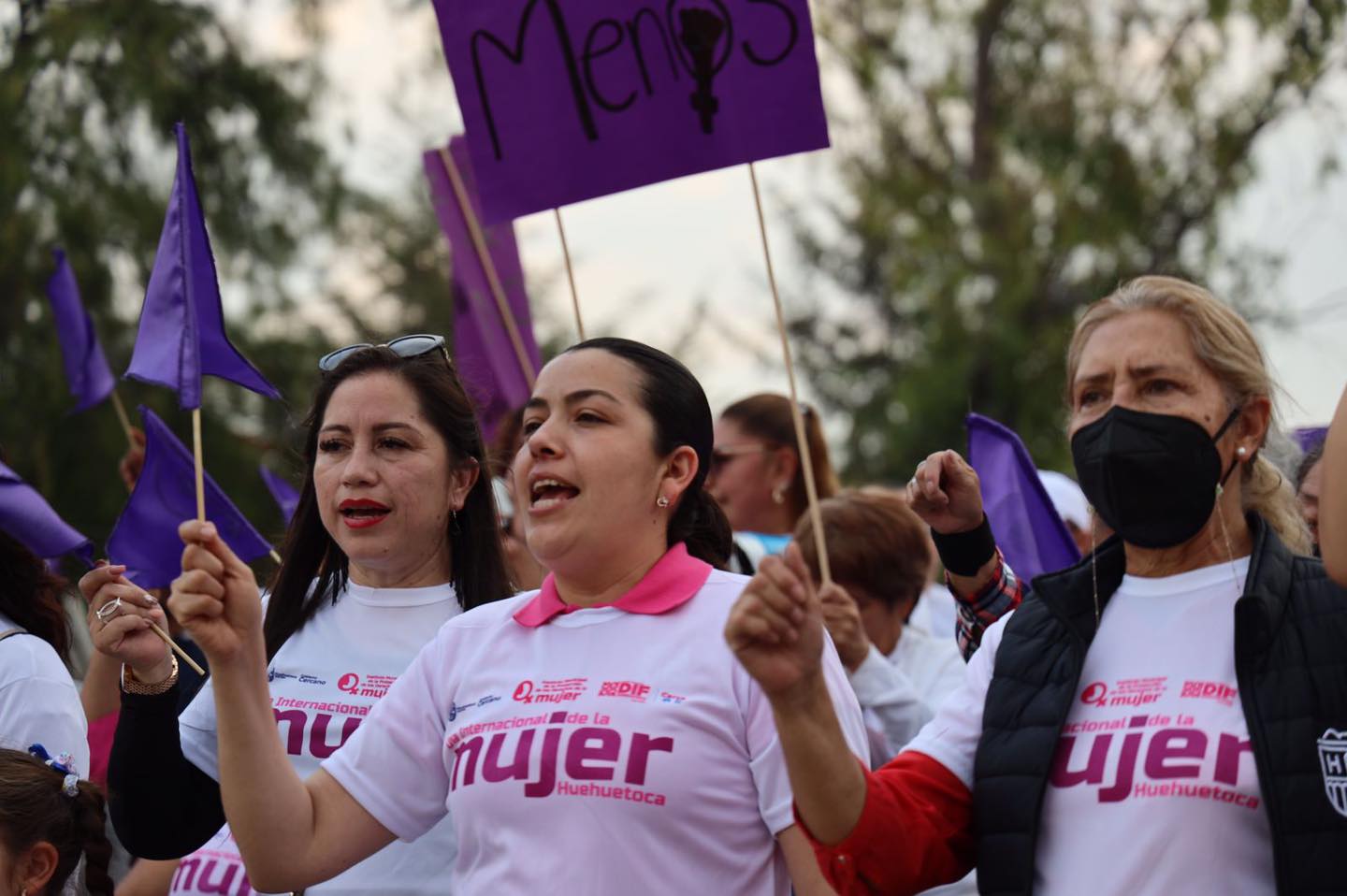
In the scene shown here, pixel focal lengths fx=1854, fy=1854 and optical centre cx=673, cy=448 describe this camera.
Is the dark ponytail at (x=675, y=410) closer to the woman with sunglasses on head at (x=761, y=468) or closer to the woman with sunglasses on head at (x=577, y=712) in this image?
the woman with sunglasses on head at (x=577, y=712)

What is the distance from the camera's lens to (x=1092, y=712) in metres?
2.94

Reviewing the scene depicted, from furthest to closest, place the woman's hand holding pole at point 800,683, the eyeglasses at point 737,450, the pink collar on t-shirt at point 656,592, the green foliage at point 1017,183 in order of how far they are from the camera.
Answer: the green foliage at point 1017,183
the eyeglasses at point 737,450
the pink collar on t-shirt at point 656,592
the woman's hand holding pole at point 800,683

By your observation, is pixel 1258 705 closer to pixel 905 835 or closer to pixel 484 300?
pixel 905 835

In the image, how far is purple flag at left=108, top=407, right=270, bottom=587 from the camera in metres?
4.71

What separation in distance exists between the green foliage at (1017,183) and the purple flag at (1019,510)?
436 inches

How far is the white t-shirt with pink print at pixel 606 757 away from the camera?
2.95m

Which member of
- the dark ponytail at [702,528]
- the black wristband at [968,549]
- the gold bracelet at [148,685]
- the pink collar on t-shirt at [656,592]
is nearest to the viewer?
the pink collar on t-shirt at [656,592]

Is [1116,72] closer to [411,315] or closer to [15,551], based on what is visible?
[411,315]

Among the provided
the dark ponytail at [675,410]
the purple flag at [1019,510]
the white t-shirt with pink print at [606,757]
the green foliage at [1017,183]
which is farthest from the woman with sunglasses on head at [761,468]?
the green foliage at [1017,183]

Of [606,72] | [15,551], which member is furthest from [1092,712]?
[15,551]

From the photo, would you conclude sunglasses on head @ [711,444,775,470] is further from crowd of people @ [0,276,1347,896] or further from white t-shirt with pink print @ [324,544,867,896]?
white t-shirt with pink print @ [324,544,867,896]

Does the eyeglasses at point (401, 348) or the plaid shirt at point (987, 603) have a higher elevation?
the eyeglasses at point (401, 348)

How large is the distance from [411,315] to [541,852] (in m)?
21.5

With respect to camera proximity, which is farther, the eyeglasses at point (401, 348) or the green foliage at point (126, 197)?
the green foliage at point (126, 197)
